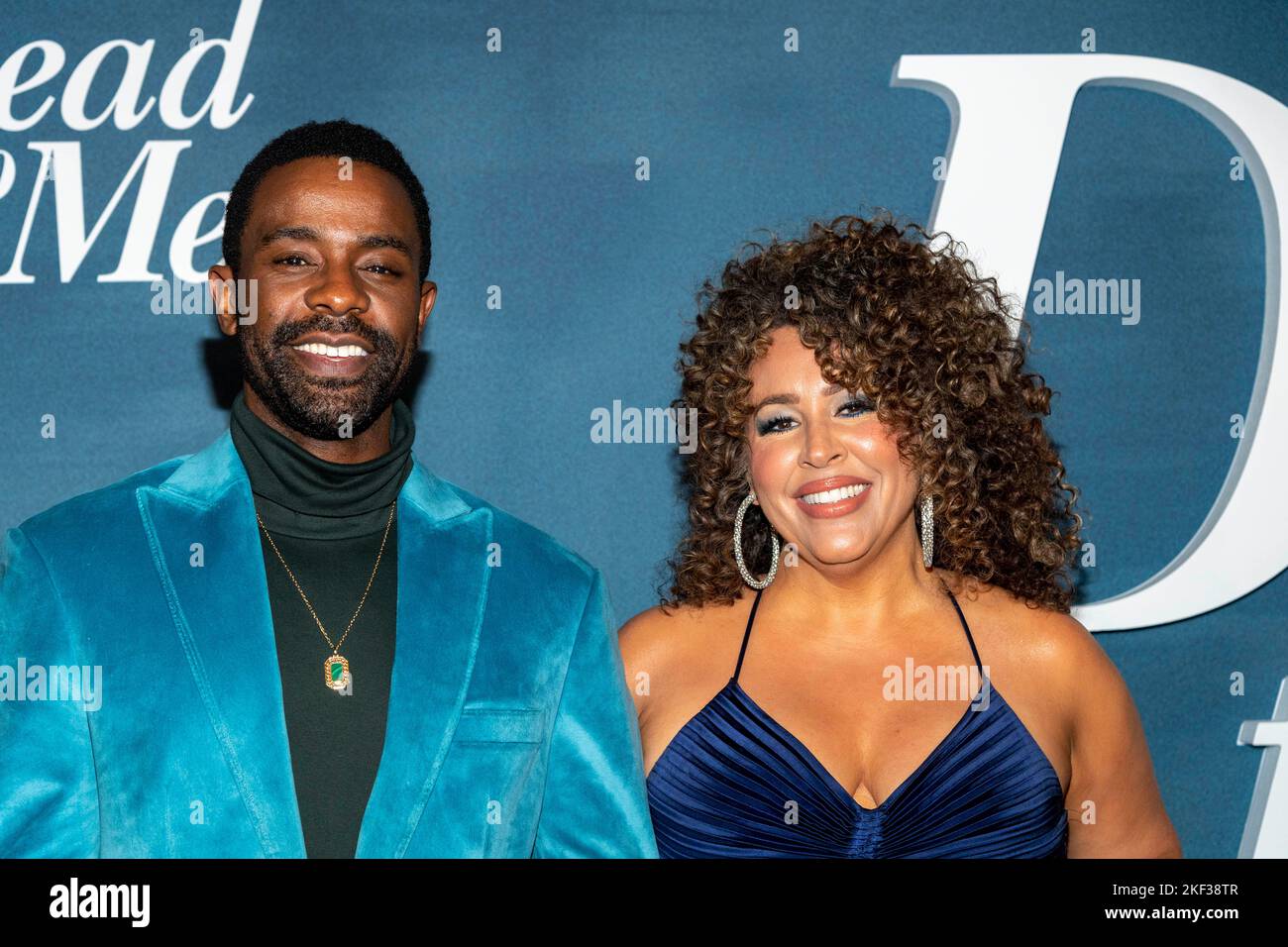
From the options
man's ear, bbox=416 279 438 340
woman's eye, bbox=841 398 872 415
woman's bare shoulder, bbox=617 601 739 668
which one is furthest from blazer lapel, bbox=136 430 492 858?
woman's eye, bbox=841 398 872 415

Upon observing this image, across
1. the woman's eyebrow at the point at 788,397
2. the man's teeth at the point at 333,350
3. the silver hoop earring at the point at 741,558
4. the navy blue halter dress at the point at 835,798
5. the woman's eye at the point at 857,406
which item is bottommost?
the navy blue halter dress at the point at 835,798

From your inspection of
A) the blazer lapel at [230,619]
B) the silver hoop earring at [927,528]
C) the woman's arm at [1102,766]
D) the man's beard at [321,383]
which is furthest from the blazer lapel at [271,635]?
the woman's arm at [1102,766]

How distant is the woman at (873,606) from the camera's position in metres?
2.57

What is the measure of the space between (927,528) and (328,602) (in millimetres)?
1220

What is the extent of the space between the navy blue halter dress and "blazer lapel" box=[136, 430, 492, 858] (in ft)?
1.95

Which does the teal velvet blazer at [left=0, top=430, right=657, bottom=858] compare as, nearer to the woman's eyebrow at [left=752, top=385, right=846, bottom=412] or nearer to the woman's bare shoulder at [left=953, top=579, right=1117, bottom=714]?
the woman's eyebrow at [left=752, top=385, right=846, bottom=412]

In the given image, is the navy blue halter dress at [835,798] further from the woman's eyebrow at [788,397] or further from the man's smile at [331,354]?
the man's smile at [331,354]

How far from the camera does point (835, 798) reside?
8.26 feet

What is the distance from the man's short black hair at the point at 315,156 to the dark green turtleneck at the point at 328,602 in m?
0.34

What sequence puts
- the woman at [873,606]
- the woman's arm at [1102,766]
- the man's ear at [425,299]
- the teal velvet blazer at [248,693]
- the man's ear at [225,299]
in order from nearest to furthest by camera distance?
the teal velvet blazer at [248,693]
the man's ear at [225,299]
the man's ear at [425,299]
the woman at [873,606]
the woman's arm at [1102,766]

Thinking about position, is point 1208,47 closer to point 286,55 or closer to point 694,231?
point 694,231

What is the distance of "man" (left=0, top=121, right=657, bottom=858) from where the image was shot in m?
2.06
